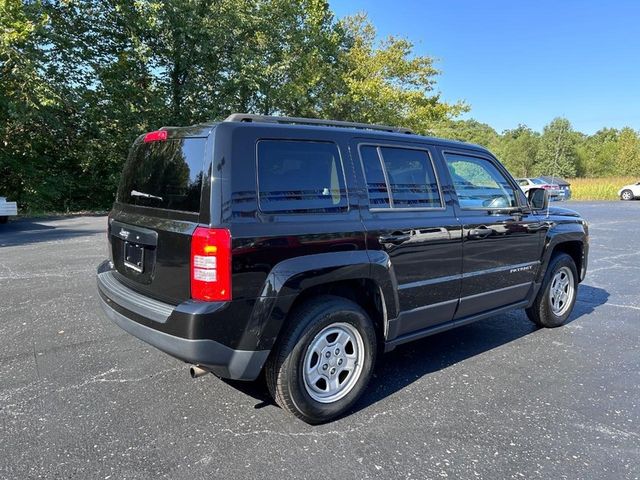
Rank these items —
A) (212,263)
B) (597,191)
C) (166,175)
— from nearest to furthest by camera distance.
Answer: (212,263)
(166,175)
(597,191)

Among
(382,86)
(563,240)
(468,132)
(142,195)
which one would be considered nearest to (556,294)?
(563,240)

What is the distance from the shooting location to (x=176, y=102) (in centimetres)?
1983

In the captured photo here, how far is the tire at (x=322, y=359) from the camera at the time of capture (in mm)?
2883

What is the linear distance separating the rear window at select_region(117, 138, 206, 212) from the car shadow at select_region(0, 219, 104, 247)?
25.0ft

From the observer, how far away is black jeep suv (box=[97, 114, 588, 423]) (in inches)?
105

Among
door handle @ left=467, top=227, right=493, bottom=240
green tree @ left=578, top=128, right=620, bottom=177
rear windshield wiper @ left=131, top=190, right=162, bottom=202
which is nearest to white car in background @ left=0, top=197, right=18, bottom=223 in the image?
rear windshield wiper @ left=131, top=190, right=162, bottom=202

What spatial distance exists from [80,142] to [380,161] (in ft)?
62.8

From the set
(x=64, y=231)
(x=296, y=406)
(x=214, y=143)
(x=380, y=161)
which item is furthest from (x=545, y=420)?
(x=64, y=231)

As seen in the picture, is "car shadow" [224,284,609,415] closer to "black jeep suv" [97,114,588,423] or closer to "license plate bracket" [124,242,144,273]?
"black jeep suv" [97,114,588,423]

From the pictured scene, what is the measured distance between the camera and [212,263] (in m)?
2.61

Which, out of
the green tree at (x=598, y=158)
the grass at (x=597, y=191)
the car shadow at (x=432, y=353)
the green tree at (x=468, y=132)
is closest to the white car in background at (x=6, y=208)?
the car shadow at (x=432, y=353)

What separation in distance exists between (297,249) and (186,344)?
0.84 metres

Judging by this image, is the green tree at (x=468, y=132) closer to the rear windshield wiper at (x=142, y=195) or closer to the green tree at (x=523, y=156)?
the green tree at (x=523, y=156)

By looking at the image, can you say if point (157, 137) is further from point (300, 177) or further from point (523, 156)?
point (523, 156)
